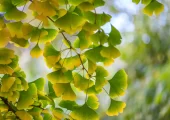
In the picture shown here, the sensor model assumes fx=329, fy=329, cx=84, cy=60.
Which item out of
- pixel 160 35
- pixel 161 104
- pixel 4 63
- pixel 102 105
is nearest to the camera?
pixel 4 63

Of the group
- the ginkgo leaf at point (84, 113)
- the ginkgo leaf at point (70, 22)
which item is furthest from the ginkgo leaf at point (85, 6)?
the ginkgo leaf at point (84, 113)

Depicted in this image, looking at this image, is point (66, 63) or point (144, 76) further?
point (144, 76)

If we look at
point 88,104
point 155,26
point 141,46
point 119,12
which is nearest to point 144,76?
point 141,46

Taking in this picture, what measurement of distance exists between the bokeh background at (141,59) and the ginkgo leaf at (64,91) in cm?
127

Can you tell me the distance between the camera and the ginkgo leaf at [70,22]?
13.6 inches

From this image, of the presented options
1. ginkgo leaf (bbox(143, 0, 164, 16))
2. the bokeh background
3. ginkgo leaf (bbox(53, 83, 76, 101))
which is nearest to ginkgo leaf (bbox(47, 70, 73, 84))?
ginkgo leaf (bbox(53, 83, 76, 101))

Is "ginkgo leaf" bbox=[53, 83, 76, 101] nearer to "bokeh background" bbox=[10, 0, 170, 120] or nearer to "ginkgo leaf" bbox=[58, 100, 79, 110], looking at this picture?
"ginkgo leaf" bbox=[58, 100, 79, 110]

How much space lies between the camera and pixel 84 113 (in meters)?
0.38

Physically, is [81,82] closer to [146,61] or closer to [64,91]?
[64,91]

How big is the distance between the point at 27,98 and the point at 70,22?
10 centimetres

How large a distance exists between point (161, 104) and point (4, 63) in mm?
1392

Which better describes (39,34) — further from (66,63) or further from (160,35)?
(160,35)

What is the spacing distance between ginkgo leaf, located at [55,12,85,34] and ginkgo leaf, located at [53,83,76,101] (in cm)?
7

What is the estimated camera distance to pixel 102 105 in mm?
2037
